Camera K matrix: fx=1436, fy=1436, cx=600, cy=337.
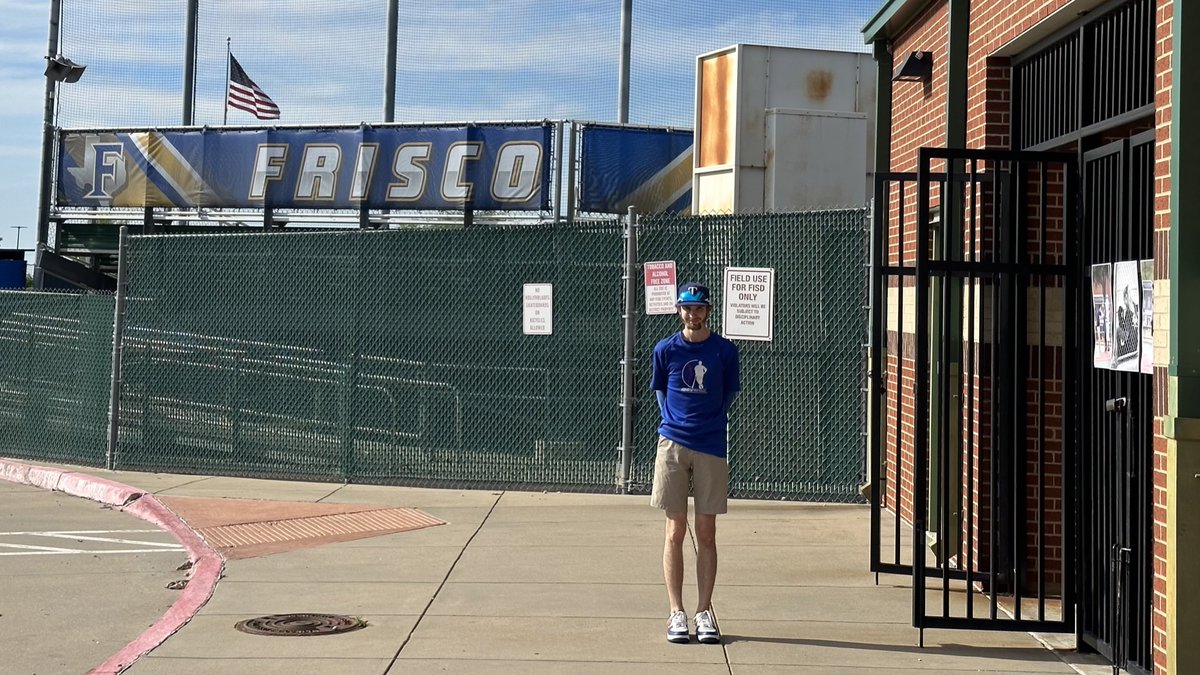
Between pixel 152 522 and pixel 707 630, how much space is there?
6137 millimetres

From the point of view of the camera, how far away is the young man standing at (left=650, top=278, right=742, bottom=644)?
23.6 ft

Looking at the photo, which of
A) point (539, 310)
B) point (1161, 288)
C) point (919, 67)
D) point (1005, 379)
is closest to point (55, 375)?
point (539, 310)

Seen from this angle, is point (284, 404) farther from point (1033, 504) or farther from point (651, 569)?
point (1033, 504)

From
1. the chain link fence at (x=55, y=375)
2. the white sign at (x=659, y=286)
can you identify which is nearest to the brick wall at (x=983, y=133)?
the white sign at (x=659, y=286)

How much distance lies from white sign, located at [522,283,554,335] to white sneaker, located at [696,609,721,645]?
562 cm

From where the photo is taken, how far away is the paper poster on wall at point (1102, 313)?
639 centimetres

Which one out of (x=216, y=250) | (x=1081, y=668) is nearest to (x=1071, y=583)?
(x=1081, y=668)

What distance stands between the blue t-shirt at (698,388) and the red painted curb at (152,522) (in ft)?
9.16

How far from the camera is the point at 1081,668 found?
6586 mm

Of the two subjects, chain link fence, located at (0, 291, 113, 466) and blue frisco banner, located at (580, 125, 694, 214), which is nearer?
chain link fence, located at (0, 291, 113, 466)

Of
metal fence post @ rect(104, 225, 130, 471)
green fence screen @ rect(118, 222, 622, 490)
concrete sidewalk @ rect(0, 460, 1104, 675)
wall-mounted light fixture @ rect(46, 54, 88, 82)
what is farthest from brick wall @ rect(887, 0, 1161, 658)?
wall-mounted light fixture @ rect(46, 54, 88, 82)

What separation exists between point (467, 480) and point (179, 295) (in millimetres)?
3762

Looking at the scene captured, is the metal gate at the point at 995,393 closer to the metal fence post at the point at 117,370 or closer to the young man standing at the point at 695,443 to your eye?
the young man standing at the point at 695,443

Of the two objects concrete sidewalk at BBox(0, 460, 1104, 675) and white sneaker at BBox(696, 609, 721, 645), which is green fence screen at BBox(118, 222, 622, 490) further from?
white sneaker at BBox(696, 609, 721, 645)
